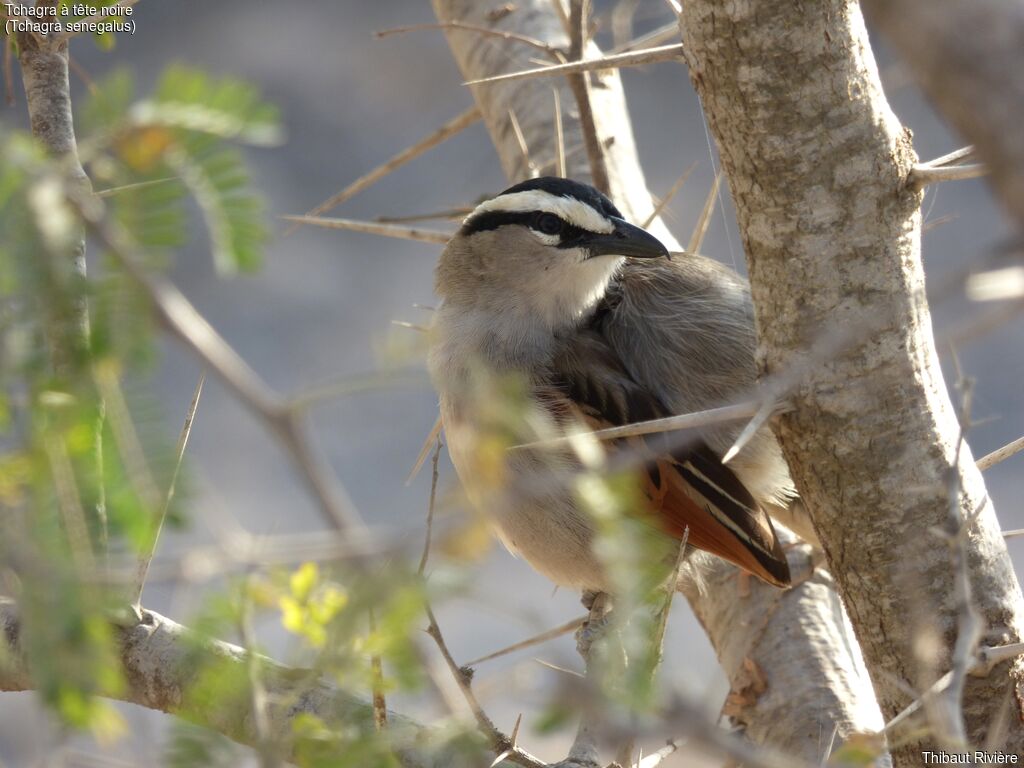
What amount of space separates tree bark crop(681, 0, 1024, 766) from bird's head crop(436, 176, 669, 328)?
1216 mm

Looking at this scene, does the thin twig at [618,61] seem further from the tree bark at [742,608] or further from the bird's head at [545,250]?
the tree bark at [742,608]

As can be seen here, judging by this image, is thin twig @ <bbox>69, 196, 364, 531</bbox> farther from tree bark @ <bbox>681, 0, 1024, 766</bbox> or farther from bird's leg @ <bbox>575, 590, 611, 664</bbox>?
bird's leg @ <bbox>575, 590, 611, 664</bbox>

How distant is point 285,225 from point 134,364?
30.3 feet

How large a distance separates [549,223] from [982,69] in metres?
2.45

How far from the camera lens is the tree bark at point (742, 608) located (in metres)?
2.79

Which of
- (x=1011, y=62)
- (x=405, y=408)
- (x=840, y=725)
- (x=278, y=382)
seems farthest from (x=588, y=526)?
(x=278, y=382)

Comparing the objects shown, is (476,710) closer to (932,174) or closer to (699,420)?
(699,420)

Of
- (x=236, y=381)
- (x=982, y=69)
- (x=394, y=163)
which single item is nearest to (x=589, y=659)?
(x=236, y=381)

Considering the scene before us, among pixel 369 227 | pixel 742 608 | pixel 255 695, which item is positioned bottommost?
pixel 742 608

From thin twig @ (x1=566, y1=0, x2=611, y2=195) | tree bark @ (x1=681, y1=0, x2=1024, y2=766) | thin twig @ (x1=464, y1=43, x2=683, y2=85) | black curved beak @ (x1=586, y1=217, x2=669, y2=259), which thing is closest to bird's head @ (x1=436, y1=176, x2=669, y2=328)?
black curved beak @ (x1=586, y1=217, x2=669, y2=259)

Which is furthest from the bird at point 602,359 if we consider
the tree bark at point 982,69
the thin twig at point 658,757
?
the tree bark at point 982,69

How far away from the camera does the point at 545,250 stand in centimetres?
326

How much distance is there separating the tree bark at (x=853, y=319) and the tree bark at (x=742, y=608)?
0.62 metres

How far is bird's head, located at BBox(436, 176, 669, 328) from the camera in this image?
3.10 meters
